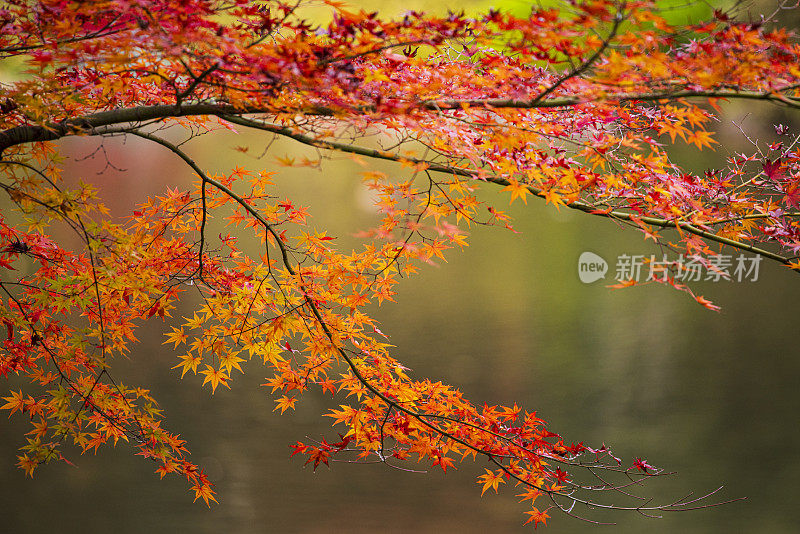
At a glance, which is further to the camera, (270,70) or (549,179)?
(549,179)

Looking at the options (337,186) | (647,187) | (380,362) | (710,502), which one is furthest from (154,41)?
(710,502)

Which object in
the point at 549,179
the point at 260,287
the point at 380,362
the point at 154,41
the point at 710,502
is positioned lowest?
the point at 710,502

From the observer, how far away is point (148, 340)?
3887 millimetres

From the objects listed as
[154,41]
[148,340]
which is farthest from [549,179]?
[148,340]

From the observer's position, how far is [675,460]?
391 centimetres

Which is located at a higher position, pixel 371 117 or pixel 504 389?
pixel 371 117

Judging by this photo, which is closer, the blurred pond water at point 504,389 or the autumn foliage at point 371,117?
the autumn foliage at point 371,117

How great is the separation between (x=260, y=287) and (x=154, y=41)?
1.03m

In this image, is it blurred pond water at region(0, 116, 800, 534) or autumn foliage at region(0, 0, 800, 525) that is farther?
blurred pond water at region(0, 116, 800, 534)

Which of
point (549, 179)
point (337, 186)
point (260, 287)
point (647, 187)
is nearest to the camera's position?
point (549, 179)

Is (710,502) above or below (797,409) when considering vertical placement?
below

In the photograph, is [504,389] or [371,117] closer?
[371,117]

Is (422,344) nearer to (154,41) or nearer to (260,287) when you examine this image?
(260,287)

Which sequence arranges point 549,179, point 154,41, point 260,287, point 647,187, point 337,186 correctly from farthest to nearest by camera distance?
point 337,186, point 260,287, point 647,187, point 549,179, point 154,41
